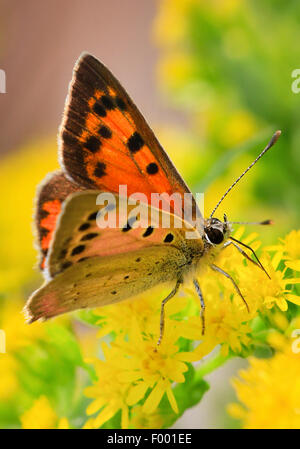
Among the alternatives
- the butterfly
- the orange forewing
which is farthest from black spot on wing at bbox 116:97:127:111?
the orange forewing

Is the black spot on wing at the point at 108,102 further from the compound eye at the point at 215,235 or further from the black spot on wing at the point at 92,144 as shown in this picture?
the compound eye at the point at 215,235

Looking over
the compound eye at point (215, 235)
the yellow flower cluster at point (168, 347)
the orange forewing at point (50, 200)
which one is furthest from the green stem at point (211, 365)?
the orange forewing at point (50, 200)

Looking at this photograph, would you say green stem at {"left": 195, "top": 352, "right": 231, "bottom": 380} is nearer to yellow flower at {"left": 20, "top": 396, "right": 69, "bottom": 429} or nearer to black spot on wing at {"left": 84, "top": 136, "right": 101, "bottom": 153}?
yellow flower at {"left": 20, "top": 396, "right": 69, "bottom": 429}

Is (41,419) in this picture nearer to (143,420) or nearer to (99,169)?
(143,420)

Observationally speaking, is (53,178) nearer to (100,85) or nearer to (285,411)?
(100,85)

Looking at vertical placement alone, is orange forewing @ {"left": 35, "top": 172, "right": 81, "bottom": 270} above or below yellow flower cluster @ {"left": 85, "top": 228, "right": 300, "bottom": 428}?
above

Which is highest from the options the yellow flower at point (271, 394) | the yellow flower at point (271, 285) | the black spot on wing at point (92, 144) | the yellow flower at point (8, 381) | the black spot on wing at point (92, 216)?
the black spot on wing at point (92, 144)
